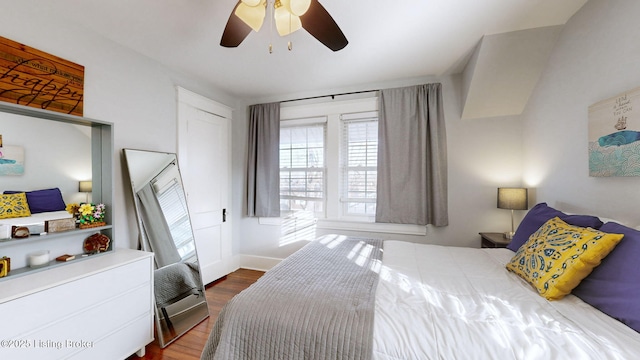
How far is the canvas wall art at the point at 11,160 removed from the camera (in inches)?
58.9

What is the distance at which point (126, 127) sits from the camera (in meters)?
2.20

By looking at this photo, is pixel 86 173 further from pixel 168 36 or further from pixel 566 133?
pixel 566 133

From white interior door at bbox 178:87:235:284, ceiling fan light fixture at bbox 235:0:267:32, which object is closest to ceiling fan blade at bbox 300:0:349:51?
ceiling fan light fixture at bbox 235:0:267:32

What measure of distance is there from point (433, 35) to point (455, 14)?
0.26m

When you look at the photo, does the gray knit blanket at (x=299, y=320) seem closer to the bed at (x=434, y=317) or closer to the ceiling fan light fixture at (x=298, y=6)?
the bed at (x=434, y=317)

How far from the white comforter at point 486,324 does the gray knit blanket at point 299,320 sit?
97mm

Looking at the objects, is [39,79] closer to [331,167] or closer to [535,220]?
[331,167]

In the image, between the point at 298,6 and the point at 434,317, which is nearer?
the point at 434,317

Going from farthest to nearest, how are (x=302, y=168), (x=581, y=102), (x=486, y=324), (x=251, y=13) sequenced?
(x=302, y=168), (x=581, y=102), (x=251, y=13), (x=486, y=324)

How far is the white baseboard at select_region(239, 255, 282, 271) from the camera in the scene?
3.47 meters

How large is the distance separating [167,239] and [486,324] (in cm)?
259

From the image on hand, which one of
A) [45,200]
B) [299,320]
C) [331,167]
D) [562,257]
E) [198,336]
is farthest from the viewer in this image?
[331,167]

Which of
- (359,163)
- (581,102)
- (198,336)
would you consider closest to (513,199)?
(581,102)

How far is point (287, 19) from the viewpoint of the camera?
142cm
